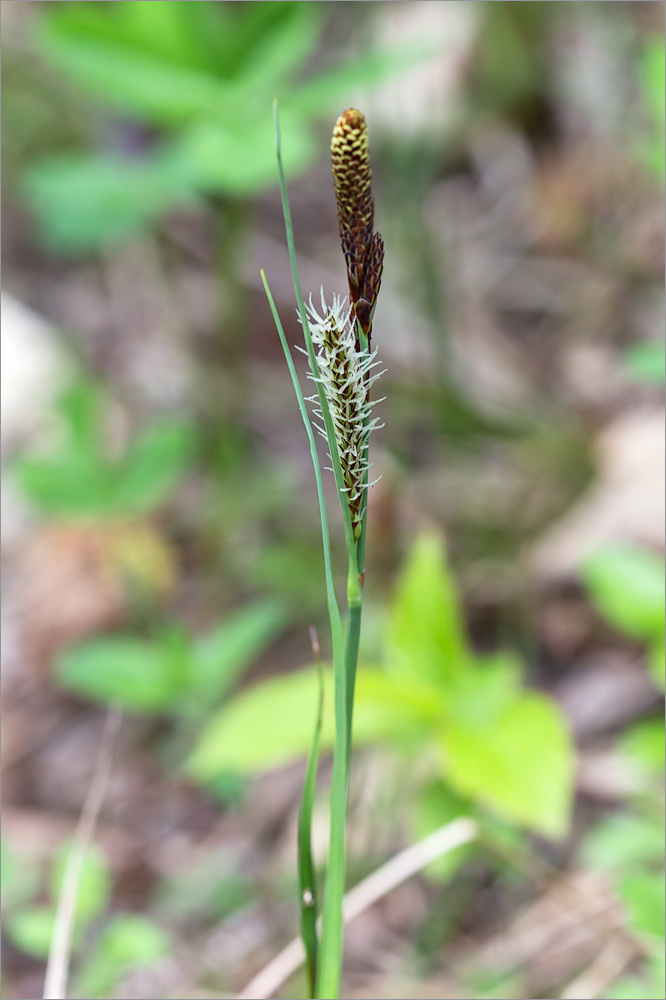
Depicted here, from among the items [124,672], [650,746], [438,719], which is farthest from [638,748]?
[124,672]

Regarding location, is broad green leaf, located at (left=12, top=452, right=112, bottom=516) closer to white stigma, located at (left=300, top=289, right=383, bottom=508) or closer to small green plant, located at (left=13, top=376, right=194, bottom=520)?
small green plant, located at (left=13, top=376, right=194, bottom=520)

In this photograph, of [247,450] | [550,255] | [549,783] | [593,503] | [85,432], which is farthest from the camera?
[550,255]

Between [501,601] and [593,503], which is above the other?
[593,503]

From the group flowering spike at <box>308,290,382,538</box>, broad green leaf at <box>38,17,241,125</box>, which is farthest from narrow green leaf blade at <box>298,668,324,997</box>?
broad green leaf at <box>38,17,241,125</box>

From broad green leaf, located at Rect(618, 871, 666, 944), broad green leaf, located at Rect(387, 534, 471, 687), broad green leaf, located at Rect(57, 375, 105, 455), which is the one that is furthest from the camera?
broad green leaf, located at Rect(57, 375, 105, 455)

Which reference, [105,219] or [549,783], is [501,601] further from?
[105,219]

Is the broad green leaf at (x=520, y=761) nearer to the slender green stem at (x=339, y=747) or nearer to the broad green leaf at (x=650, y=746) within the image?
the broad green leaf at (x=650, y=746)

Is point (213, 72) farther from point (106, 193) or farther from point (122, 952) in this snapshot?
point (122, 952)

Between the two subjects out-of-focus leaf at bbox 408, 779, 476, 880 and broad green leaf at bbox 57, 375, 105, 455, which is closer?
out-of-focus leaf at bbox 408, 779, 476, 880

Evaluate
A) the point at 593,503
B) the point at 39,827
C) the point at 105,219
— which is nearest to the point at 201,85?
the point at 105,219
